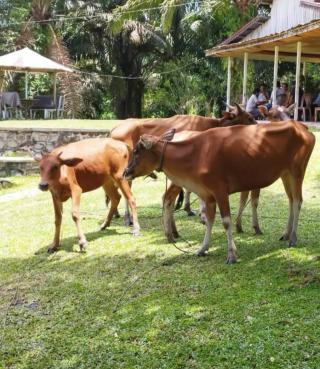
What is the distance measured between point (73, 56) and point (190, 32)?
5.99 meters

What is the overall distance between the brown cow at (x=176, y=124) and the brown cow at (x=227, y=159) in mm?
1465

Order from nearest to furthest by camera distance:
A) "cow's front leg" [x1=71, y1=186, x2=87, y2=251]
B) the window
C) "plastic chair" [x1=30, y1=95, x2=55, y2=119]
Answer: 1. "cow's front leg" [x1=71, y1=186, x2=87, y2=251]
2. the window
3. "plastic chair" [x1=30, y1=95, x2=55, y2=119]

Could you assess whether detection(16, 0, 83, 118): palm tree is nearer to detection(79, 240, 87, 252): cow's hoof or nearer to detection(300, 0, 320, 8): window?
detection(300, 0, 320, 8): window

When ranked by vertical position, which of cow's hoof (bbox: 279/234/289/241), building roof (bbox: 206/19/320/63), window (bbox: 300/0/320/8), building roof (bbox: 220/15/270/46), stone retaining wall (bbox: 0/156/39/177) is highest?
window (bbox: 300/0/320/8)

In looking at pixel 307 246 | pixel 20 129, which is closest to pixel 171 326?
pixel 307 246

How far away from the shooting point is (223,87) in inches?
1221

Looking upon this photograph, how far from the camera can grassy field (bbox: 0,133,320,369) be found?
485cm

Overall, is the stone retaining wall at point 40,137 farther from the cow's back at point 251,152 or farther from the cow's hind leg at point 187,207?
the cow's back at point 251,152

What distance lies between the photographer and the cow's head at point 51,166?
7531 millimetres

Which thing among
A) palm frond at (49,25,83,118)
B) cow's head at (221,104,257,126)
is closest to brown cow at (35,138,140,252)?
cow's head at (221,104,257,126)

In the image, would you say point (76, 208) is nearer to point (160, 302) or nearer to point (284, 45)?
point (160, 302)

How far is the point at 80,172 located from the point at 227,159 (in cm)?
228

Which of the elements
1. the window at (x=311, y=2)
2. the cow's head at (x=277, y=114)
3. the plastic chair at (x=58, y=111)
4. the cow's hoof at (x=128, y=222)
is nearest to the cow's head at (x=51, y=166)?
the cow's hoof at (x=128, y=222)

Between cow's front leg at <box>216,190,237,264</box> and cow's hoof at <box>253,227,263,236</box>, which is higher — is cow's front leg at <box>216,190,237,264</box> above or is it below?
above
